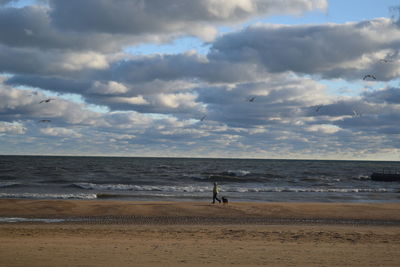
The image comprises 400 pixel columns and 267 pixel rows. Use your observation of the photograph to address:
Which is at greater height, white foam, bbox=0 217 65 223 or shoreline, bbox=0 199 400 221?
shoreline, bbox=0 199 400 221

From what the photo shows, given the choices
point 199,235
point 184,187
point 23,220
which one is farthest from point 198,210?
point 184,187

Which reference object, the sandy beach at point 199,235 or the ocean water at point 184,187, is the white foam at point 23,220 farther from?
the ocean water at point 184,187

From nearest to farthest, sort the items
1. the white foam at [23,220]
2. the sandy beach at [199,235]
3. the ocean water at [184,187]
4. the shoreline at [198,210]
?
1. the sandy beach at [199,235]
2. the white foam at [23,220]
3. the shoreline at [198,210]
4. the ocean water at [184,187]

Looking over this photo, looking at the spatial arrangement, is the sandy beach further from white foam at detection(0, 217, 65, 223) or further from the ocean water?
the ocean water

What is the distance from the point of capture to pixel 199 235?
56.7 feet

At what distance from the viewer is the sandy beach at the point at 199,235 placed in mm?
12539

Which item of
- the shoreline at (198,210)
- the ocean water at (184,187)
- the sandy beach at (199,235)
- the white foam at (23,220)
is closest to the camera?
the sandy beach at (199,235)

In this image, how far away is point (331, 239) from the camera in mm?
16766

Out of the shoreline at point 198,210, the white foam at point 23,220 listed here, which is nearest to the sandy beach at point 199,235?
the shoreline at point 198,210

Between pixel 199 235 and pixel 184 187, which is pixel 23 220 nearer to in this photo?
pixel 199 235

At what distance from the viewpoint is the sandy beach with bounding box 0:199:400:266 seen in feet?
41.1

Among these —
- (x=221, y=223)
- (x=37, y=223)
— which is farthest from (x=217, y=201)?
(x=37, y=223)

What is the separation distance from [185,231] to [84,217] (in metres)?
7.29

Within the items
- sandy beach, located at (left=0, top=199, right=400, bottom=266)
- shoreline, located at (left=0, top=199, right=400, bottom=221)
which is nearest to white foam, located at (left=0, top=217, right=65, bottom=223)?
sandy beach, located at (left=0, top=199, right=400, bottom=266)
